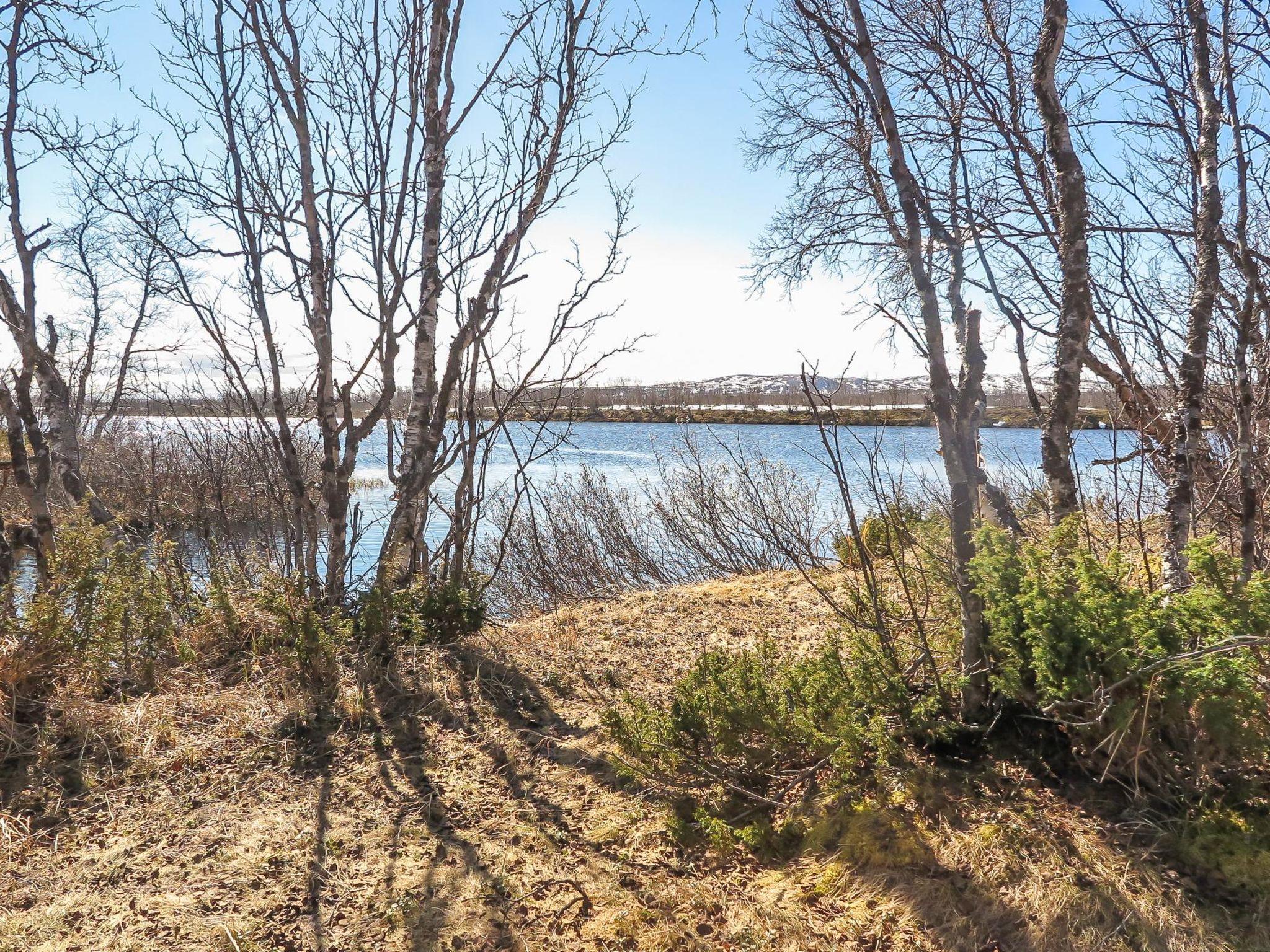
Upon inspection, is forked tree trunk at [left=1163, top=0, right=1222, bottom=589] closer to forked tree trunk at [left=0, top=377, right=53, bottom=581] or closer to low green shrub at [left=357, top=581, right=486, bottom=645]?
low green shrub at [left=357, top=581, right=486, bottom=645]

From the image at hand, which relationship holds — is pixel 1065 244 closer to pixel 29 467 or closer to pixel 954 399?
pixel 954 399

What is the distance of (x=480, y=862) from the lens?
2.36m

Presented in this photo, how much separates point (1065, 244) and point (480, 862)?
10.6 ft

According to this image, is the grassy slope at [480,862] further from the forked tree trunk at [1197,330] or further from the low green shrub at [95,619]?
the forked tree trunk at [1197,330]

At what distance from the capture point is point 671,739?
103 inches

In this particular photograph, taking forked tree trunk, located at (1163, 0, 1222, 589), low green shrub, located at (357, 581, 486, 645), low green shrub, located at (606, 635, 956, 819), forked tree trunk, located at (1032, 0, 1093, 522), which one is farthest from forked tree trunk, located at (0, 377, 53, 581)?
forked tree trunk, located at (1163, 0, 1222, 589)

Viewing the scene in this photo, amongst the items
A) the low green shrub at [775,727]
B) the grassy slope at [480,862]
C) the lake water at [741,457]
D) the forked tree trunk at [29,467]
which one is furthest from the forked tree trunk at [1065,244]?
the forked tree trunk at [29,467]

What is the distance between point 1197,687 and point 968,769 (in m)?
0.77

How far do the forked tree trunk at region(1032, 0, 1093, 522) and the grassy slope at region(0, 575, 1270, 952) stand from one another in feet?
4.70

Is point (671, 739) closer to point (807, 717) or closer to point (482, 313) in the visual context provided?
point (807, 717)

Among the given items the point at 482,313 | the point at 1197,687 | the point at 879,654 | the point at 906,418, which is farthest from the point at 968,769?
the point at 906,418

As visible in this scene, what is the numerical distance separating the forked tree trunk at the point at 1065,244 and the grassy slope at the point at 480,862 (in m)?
1.43

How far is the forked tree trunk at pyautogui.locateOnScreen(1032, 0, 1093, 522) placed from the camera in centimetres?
292

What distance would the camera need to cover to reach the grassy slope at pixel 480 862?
6.52 feet
